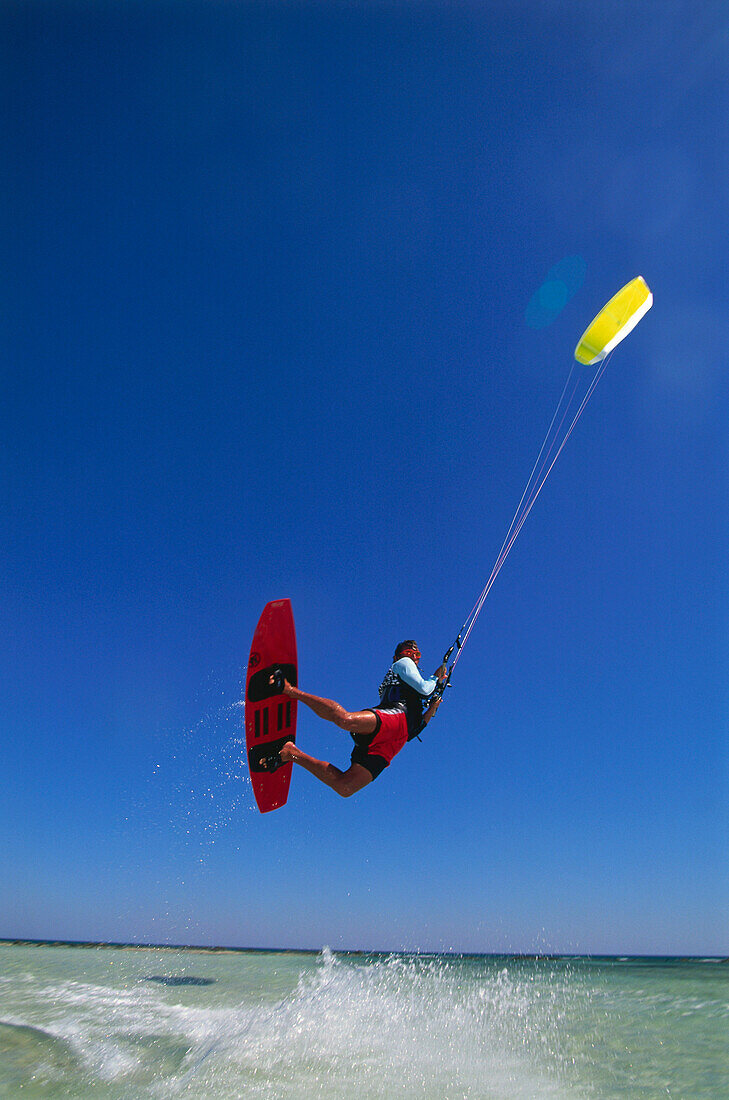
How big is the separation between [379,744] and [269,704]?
3.77ft

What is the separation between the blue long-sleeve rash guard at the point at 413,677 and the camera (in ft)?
17.4

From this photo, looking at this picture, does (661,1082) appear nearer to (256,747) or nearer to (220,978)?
(256,747)

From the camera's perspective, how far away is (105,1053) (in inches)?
197

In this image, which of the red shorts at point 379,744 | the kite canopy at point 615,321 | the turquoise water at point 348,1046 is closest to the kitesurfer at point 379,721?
the red shorts at point 379,744

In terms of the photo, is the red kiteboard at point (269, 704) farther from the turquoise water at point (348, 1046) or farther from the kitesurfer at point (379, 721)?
the turquoise water at point (348, 1046)

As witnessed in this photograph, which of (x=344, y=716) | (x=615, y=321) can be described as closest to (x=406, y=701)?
(x=344, y=716)

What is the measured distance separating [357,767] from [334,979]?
5.36 meters

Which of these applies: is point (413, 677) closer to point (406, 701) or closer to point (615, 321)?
point (406, 701)

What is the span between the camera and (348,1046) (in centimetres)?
525

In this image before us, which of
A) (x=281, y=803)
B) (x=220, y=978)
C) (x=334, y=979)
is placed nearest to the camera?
(x=281, y=803)

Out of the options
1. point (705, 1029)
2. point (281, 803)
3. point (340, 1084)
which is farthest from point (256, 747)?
point (705, 1029)

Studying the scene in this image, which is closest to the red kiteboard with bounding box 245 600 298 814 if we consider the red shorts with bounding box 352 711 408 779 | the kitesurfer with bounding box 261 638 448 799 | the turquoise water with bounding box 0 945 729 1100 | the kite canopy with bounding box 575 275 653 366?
the kitesurfer with bounding box 261 638 448 799

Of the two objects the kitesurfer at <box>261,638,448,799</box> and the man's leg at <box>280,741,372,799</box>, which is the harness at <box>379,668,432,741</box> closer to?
the kitesurfer at <box>261,638,448,799</box>

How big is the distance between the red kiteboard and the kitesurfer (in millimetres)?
143
